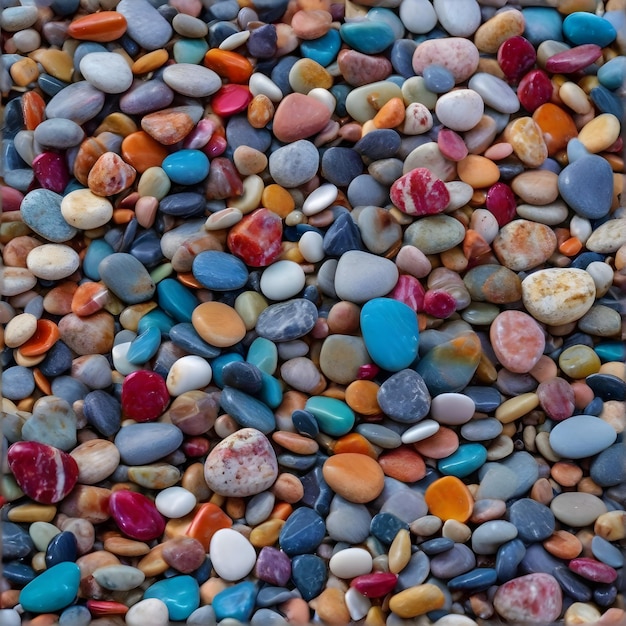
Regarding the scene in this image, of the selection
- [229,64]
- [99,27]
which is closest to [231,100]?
[229,64]

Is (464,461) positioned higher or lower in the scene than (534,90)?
lower

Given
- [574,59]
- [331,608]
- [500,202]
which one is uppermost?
[574,59]

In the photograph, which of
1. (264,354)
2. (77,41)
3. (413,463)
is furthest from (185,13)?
(413,463)

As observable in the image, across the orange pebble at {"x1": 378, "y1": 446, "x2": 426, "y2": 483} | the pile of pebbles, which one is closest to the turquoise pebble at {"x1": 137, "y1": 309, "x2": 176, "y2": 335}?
the pile of pebbles

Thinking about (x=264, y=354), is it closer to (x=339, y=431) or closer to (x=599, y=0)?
(x=339, y=431)

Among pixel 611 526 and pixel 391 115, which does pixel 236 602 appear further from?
pixel 391 115

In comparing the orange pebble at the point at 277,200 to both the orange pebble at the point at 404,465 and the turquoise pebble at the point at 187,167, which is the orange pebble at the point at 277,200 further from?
the orange pebble at the point at 404,465

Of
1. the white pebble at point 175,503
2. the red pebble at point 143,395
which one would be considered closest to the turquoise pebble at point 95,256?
the red pebble at point 143,395

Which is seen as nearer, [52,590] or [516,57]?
[52,590]
